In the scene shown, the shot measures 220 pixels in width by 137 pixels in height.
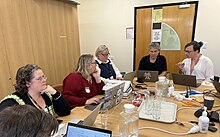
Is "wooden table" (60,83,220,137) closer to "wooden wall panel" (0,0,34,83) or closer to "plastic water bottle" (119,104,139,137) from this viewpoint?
"plastic water bottle" (119,104,139,137)

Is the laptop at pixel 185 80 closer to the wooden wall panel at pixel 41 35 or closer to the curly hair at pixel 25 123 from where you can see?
the curly hair at pixel 25 123

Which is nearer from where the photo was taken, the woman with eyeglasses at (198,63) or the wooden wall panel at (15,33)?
the wooden wall panel at (15,33)

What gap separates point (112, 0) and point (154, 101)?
11.0 ft

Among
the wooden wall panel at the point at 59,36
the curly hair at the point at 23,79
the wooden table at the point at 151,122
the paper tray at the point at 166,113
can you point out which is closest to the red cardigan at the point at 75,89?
the wooden table at the point at 151,122

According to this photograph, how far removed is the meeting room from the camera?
116 cm

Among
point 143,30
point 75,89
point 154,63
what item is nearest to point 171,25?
point 143,30

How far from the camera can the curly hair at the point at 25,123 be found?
52 cm

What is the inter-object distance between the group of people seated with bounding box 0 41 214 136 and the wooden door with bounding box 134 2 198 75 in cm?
105

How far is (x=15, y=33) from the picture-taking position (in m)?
2.38

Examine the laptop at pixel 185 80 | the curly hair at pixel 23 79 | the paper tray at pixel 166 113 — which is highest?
the curly hair at pixel 23 79

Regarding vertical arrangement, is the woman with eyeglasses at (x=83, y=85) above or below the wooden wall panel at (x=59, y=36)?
below

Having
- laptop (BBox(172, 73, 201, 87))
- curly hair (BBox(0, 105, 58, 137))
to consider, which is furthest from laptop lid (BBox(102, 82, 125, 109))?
laptop (BBox(172, 73, 201, 87))

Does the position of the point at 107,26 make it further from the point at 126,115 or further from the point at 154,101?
the point at 126,115

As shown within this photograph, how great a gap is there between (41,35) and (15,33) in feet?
1.56
